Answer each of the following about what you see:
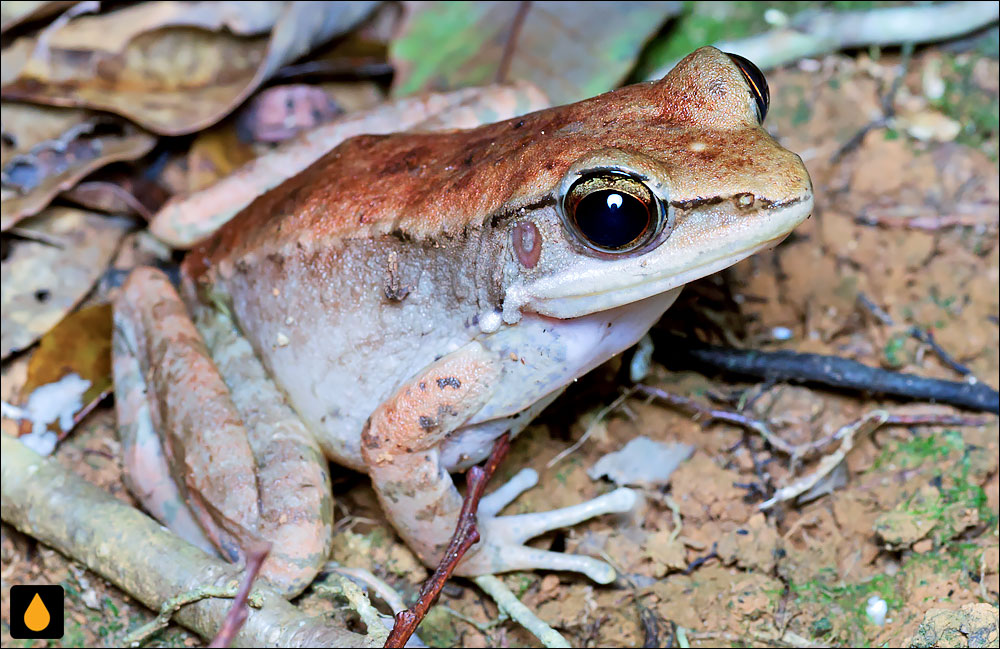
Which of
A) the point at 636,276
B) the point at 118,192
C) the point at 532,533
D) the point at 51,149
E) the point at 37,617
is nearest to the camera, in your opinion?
the point at 636,276

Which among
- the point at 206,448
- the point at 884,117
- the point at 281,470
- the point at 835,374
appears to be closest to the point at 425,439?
the point at 281,470

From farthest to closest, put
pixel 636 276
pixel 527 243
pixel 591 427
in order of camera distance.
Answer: pixel 591 427
pixel 527 243
pixel 636 276

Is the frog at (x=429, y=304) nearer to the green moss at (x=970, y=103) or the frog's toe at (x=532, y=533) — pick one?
the frog's toe at (x=532, y=533)

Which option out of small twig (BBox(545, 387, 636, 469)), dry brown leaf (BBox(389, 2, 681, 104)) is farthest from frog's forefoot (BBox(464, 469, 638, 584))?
dry brown leaf (BBox(389, 2, 681, 104))

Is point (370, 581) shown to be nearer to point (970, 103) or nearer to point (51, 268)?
point (51, 268)

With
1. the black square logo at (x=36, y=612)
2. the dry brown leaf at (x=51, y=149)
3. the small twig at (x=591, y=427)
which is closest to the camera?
the black square logo at (x=36, y=612)

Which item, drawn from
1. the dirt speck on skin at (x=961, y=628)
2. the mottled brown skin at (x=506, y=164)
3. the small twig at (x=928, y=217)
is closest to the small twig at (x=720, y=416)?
the dirt speck on skin at (x=961, y=628)

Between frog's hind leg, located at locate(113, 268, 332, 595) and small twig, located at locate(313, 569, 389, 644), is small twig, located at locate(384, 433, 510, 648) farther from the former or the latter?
frog's hind leg, located at locate(113, 268, 332, 595)
